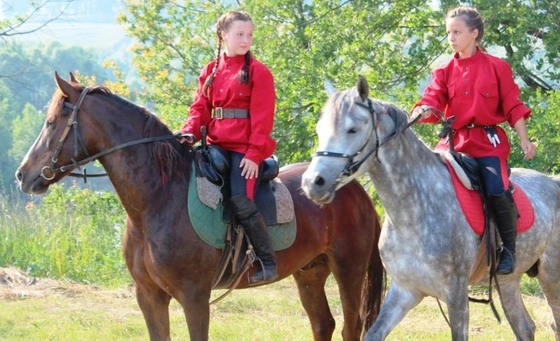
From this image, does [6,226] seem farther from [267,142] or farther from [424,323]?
[267,142]

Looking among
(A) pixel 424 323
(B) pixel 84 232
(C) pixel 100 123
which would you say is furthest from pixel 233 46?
(B) pixel 84 232

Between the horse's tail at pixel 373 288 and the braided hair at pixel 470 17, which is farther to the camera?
the horse's tail at pixel 373 288

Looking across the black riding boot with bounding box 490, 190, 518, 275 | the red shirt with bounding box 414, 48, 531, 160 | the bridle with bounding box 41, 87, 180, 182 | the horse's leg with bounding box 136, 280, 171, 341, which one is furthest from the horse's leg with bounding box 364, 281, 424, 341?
the bridle with bounding box 41, 87, 180, 182

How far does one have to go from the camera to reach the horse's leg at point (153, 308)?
592cm

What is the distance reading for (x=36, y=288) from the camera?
36.2 ft

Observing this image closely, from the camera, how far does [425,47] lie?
12.5m

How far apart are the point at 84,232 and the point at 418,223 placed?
8611mm

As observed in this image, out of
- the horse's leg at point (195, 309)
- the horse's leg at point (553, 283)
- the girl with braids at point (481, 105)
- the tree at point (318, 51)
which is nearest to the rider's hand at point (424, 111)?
the girl with braids at point (481, 105)

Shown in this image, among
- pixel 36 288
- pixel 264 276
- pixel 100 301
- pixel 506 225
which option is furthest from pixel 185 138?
pixel 36 288

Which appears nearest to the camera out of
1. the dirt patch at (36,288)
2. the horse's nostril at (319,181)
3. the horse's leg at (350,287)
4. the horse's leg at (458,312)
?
the horse's nostril at (319,181)

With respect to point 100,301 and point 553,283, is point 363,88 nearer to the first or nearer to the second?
point 553,283

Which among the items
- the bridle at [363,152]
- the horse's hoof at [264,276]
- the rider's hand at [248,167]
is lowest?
the horse's hoof at [264,276]

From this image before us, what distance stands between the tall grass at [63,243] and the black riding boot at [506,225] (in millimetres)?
7020

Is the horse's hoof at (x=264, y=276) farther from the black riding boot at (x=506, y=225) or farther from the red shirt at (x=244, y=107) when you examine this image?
the black riding boot at (x=506, y=225)
